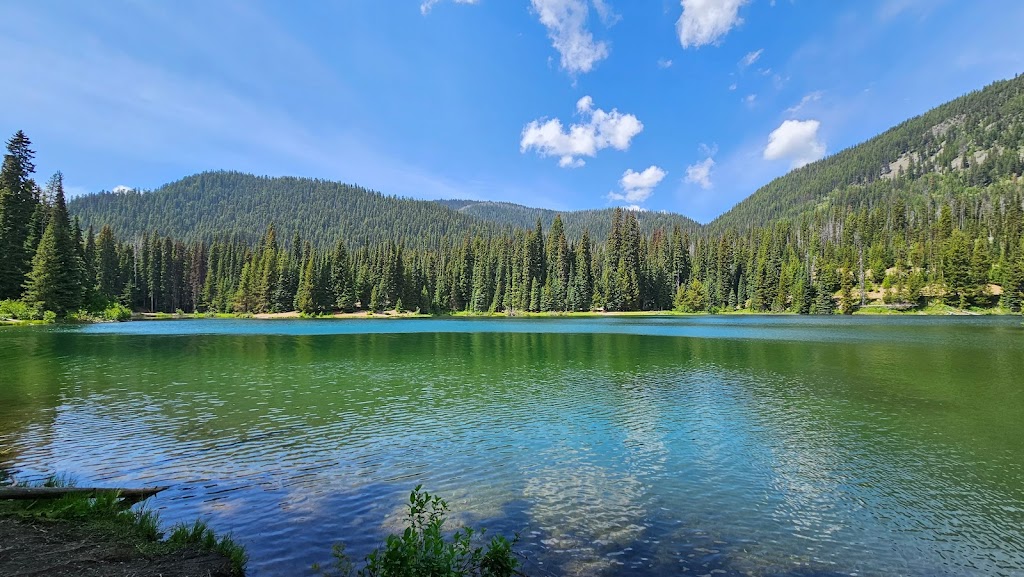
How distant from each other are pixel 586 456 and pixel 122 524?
37.2ft

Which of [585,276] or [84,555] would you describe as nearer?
[84,555]

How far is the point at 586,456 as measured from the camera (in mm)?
15508

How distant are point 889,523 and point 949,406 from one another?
15.6 meters

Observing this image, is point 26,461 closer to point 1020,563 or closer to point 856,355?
point 1020,563

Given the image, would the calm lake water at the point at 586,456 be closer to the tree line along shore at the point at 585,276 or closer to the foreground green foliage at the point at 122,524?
the foreground green foliage at the point at 122,524

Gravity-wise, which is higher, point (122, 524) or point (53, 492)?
point (53, 492)

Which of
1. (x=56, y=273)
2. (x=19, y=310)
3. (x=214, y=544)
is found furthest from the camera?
(x=56, y=273)

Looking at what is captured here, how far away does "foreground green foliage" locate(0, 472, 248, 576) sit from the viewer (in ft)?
26.3

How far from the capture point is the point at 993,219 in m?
164

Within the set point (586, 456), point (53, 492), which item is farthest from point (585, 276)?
point (53, 492)

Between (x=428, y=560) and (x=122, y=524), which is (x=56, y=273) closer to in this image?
(x=122, y=524)

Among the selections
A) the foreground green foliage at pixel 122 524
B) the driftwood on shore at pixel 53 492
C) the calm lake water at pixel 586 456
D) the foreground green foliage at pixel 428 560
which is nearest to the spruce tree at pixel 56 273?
the calm lake water at pixel 586 456

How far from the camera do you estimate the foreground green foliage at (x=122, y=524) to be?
8.02 meters

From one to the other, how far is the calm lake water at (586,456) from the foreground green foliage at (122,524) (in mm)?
645
